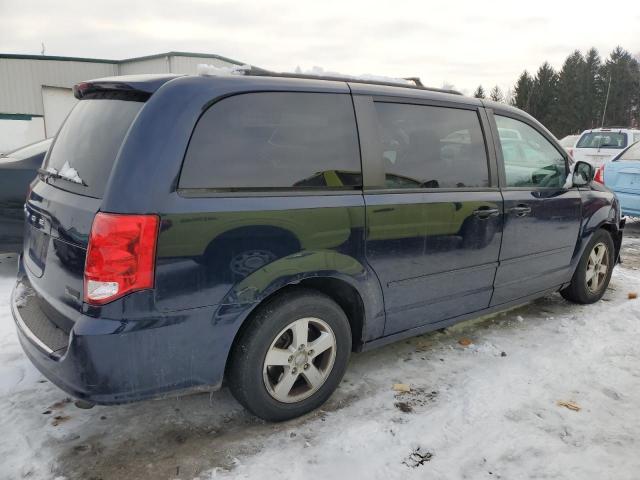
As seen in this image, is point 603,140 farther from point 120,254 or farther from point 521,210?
point 120,254

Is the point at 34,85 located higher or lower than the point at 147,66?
lower

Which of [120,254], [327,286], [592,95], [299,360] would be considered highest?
[592,95]

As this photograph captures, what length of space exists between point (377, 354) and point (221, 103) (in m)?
2.10

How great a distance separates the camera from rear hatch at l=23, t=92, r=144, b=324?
2262 millimetres

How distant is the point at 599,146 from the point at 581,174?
422 inches

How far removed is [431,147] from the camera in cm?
322

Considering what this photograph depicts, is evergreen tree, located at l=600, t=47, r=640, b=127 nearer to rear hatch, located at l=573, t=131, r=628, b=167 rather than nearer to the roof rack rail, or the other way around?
rear hatch, located at l=573, t=131, r=628, b=167

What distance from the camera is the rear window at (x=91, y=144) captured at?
7.61ft

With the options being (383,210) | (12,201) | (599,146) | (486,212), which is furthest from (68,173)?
(599,146)

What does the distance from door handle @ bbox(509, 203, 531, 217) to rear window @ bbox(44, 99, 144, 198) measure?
259 centimetres

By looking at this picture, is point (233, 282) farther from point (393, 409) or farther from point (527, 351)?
point (527, 351)

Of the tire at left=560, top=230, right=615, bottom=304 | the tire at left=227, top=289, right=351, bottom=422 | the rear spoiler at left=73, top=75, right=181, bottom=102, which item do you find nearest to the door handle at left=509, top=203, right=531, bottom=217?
the tire at left=560, top=230, right=615, bottom=304

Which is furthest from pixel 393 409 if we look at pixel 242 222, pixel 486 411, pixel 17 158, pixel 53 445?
pixel 17 158

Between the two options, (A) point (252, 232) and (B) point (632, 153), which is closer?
(A) point (252, 232)
